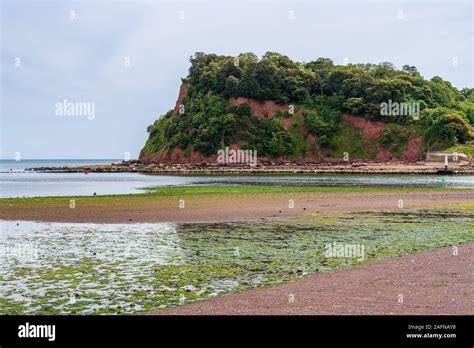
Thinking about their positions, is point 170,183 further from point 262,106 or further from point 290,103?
point 290,103

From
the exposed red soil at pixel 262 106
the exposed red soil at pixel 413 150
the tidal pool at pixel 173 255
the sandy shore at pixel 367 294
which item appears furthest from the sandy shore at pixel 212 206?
the exposed red soil at pixel 262 106

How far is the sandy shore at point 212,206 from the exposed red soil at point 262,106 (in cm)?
10484

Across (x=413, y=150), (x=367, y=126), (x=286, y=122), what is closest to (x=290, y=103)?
(x=286, y=122)

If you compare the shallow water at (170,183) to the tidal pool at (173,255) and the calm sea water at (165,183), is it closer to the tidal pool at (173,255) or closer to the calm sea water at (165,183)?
the calm sea water at (165,183)

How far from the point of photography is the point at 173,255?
61.5 ft

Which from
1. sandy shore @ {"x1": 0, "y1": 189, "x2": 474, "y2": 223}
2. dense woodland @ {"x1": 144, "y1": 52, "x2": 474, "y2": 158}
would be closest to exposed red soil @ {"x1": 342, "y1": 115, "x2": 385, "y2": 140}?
dense woodland @ {"x1": 144, "y1": 52, "x2": 474, "y2": 158}

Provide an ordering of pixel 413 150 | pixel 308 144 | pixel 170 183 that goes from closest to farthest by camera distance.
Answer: pixel 170 183
pixel 413 150
pixel 308 144

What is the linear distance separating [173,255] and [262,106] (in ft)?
440

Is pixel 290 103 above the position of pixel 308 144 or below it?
above

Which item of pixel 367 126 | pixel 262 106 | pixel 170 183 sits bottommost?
pixel 170 183

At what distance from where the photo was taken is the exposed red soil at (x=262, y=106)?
14925 cm

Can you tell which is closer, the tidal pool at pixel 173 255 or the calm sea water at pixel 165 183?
the tidal pool at pixel 173 255
